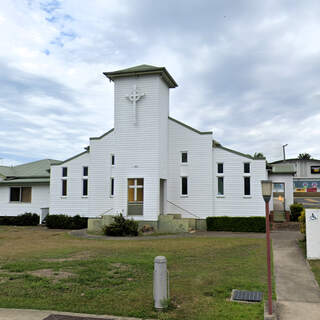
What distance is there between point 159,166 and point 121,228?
4643mm

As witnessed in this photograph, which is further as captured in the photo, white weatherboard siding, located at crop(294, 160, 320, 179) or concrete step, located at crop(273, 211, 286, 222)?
white weatherboard siding, located at crop(294, 160, 320, 179)

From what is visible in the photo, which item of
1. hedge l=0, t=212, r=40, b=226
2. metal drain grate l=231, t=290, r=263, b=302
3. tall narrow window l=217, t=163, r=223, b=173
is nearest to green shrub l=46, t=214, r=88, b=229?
hedge l=0, t=212, r=40, b=226

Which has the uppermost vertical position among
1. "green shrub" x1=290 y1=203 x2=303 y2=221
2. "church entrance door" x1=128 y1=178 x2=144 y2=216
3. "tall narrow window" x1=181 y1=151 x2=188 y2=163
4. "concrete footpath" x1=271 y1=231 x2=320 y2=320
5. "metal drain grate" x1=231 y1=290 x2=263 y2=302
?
"tall narrow window" x1=181 y1=151 x2=188 y2=163

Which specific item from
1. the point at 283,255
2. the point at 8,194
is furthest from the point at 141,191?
the point at 8,194

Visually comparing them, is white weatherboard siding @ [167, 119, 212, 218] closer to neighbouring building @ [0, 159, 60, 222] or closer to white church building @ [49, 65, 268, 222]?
white church building @ [49, 65, 268, 222]

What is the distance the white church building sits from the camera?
2117 cm

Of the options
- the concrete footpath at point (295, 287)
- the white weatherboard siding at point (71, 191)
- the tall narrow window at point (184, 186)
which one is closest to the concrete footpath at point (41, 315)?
the concrete footpath at point (295, 287)

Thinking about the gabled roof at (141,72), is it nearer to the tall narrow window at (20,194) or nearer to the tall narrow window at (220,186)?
the tall narrow window at (220,186)

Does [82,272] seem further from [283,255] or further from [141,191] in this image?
[141,191]

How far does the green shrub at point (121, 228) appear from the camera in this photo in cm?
1859

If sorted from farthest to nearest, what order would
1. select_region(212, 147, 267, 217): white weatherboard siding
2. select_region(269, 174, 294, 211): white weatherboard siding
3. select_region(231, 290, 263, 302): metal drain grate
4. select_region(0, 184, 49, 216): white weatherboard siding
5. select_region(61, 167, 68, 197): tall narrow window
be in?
select_region(0, 184, 49, 216): white weatherboard siding, select_region(269, 174, 294, 211): white weatherboard siding, select_region(61, 167, 68, 197): tall narrow window, select_region(212, 147, 267, 217): white weatherboard siding, select_region(231, 290, 263, 302): metal drain grate

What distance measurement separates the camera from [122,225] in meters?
18.7

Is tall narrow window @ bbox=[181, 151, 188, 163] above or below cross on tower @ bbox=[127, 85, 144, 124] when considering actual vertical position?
below

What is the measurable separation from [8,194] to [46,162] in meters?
6.20
